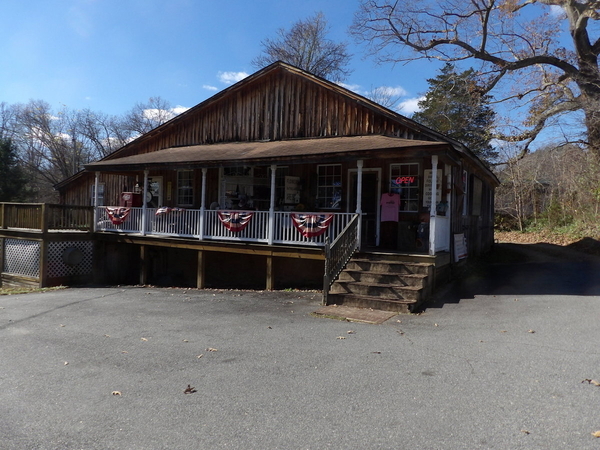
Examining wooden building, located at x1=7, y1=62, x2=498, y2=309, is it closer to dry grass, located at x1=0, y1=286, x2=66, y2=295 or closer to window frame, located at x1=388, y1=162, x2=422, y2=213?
window frame, located at x1=388, y1=162, x2=422, y2=213

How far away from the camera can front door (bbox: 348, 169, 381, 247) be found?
1284cm

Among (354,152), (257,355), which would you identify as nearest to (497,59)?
(354,152)

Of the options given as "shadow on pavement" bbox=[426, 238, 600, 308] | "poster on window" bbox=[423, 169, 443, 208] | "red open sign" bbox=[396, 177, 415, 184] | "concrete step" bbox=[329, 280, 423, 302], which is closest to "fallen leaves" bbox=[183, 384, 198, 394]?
"concrete step" bbox=[329, 280, 423, 302]

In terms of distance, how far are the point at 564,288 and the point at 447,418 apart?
26.1 ft

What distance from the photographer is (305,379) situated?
5191mm

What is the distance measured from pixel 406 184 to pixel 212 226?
5.57m

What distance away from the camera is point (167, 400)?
4672mm

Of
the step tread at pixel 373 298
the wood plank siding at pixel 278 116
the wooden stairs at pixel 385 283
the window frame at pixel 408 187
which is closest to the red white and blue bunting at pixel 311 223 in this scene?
the wooden stairs at pixel 385 283

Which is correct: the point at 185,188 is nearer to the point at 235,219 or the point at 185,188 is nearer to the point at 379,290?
the point at 235,219

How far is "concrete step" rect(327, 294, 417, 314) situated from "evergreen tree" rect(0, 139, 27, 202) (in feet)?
109

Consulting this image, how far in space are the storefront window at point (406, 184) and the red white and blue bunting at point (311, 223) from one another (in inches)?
108

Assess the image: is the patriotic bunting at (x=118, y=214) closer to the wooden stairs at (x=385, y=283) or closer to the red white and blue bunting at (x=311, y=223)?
the red white and blue bunting at (x=311, y=223)

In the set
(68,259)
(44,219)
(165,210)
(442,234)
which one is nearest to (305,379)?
(442,234)

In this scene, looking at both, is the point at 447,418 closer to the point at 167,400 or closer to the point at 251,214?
the point at 167,400
